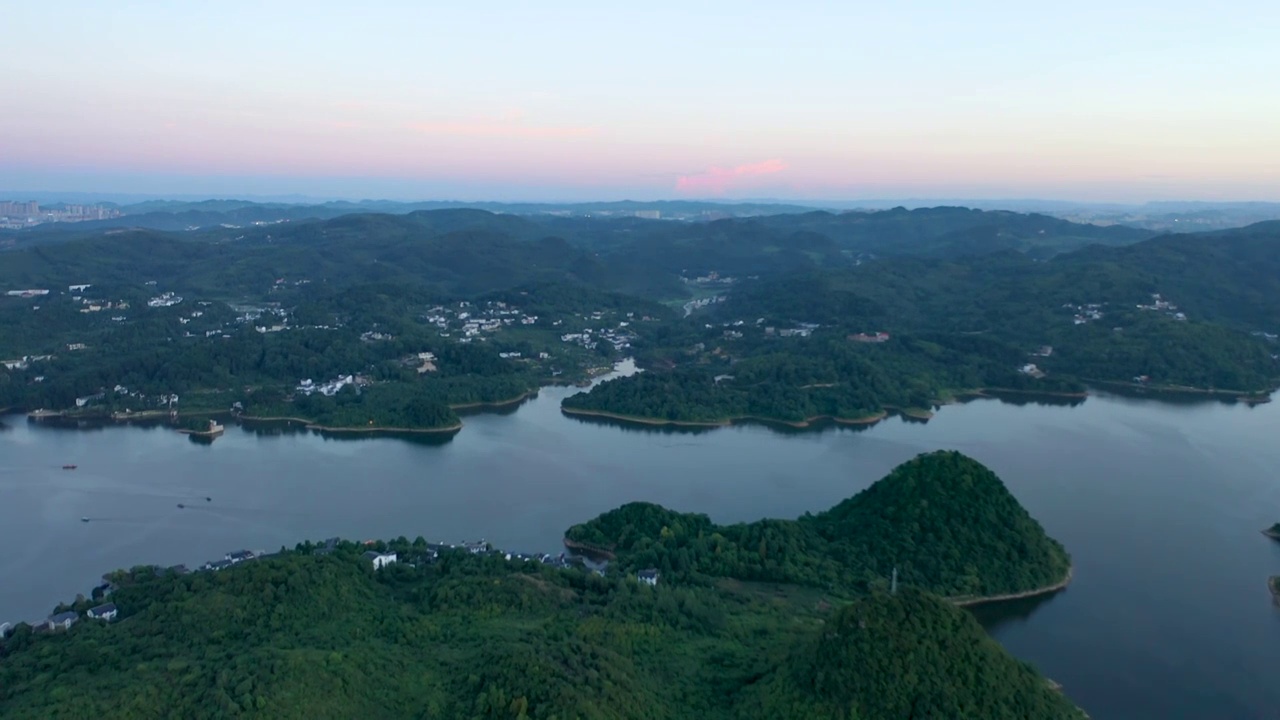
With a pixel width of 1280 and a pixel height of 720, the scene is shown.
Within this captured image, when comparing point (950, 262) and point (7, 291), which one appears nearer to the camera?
point (7, 291)

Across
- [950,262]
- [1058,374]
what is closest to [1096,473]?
[1058,374]

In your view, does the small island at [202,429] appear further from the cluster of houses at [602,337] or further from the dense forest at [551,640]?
the cluster of houses at [602,337]

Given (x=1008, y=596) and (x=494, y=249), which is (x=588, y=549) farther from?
(x=494, y=249)

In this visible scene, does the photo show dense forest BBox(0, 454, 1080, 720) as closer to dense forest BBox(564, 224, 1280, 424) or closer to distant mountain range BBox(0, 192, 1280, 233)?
dense forest BBox(564, 224, 1280, 424)

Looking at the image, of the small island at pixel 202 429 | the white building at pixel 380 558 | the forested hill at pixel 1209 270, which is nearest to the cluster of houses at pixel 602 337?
the small island at pixel 202 429

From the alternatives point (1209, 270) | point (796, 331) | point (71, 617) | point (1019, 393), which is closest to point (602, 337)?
point (796, 331)

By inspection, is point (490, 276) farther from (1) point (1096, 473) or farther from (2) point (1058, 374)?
(1) point (1096, 473)
